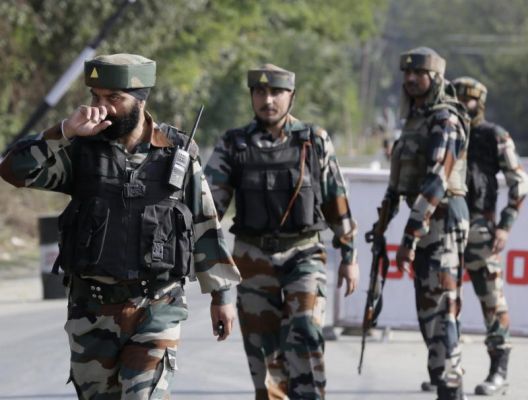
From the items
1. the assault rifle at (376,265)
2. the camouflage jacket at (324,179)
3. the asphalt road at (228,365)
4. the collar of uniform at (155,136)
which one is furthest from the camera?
the asphalt road at (228,365)

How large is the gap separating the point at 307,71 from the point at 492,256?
4337 centimetres

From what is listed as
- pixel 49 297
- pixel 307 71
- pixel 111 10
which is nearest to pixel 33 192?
pixel 111 10

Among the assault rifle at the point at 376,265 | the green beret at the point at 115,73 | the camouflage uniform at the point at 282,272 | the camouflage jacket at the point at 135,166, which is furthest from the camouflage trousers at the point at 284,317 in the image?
the green beret at the point at 115,73

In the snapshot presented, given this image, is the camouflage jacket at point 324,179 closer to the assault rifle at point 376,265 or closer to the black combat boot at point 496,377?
the assault rifle at point 376,265

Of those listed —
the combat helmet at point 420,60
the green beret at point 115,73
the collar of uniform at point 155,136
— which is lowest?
the collar of uniform at point 155,136

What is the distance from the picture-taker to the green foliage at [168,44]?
22.7 meters

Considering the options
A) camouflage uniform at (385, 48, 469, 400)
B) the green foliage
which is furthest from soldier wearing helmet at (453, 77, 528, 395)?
the green foliage

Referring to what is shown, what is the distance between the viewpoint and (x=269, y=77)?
286 inches

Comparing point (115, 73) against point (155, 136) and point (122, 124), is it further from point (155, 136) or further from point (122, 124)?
point (155, 136)

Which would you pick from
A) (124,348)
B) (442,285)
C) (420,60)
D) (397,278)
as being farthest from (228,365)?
(124,348)

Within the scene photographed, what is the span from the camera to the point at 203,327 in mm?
11820

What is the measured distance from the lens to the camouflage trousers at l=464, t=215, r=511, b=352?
8.88 meters

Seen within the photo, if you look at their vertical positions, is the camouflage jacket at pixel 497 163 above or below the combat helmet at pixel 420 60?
below

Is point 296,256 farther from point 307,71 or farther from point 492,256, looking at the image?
point 307,71
